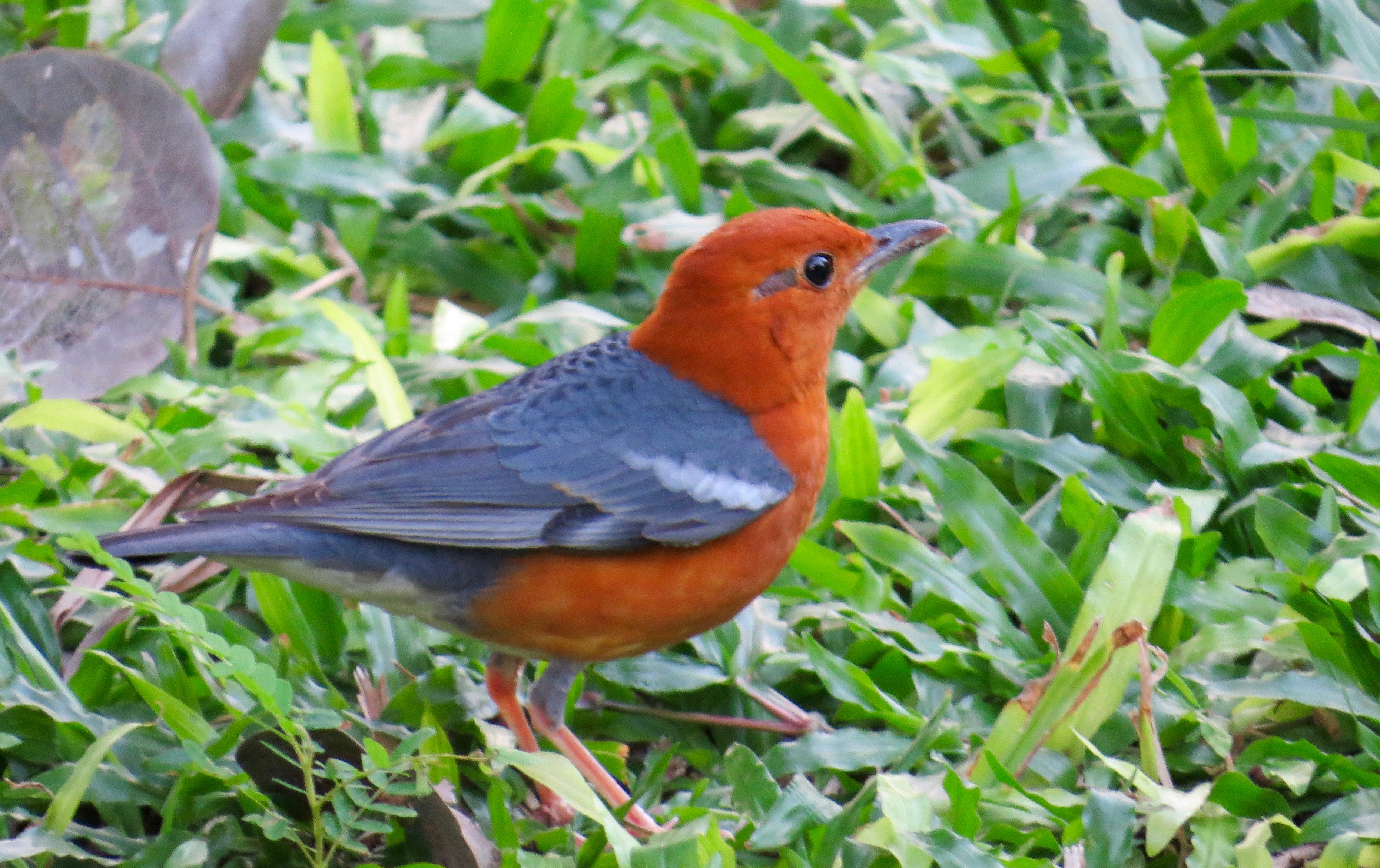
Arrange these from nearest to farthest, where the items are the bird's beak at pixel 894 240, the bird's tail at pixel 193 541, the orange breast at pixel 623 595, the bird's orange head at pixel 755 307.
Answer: the bird's tail at pixel 193 541 → the orange breast at pixel 623 595 → the bird's orange head at pixel 755 307 → the bird's beak at pixel 894 240

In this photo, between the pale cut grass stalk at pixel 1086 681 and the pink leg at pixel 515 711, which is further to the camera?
the pink leg at pixel 515 711

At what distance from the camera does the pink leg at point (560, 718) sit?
3.89m

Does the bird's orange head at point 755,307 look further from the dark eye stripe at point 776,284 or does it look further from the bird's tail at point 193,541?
the bird's tail at point 193,541

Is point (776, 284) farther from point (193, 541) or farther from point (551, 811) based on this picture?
point (193, 541)

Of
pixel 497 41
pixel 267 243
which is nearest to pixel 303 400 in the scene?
pixel 267 243

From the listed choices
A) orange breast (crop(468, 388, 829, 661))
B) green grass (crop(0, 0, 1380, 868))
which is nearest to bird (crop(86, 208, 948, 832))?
orange breast (crop(468, 388, 829, 661))

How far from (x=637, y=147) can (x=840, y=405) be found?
1384mm

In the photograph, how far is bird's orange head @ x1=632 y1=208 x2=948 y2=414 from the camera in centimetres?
417

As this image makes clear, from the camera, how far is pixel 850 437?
4539 mm

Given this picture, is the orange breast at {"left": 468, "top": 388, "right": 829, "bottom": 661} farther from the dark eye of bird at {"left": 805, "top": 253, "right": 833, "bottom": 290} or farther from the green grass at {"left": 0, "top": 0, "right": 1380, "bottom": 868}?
the dark eye of bird at {"left": 805, "top": 253, "right": 833, "bottom": 290}

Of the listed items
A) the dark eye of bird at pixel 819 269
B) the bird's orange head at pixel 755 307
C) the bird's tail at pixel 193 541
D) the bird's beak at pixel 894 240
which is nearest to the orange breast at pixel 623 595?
the bird's orange head at pixel 755 307

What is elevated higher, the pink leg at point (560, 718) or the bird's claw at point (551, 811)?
the pink leg at point (560, 718)

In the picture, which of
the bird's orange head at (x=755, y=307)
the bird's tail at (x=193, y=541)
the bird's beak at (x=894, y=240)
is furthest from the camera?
the bird's beak at (x=894, y=240)

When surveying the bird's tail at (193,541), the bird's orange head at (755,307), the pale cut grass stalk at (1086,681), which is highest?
the bird's orange head at (755,307)
